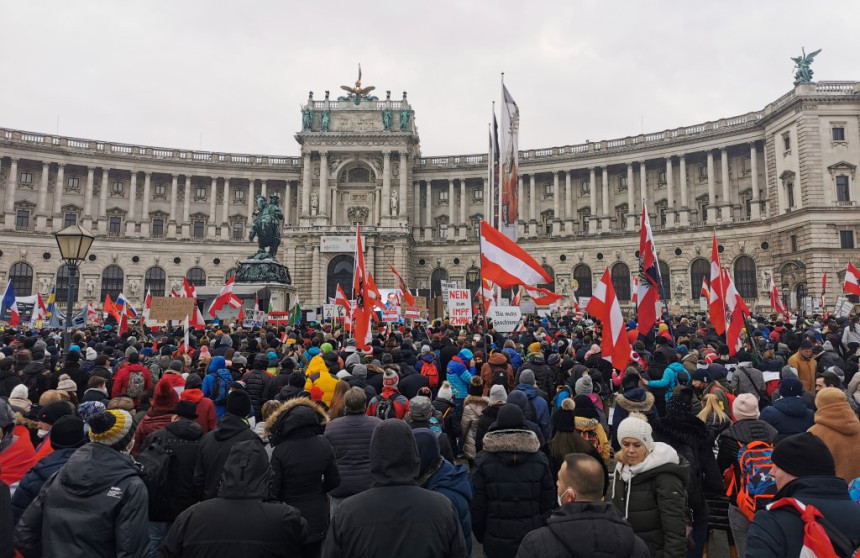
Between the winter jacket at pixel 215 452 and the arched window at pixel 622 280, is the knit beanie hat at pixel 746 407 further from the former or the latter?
the arched window at pixel 622 280

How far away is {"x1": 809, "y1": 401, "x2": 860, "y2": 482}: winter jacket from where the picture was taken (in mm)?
5219

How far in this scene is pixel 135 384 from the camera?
30.9 feet

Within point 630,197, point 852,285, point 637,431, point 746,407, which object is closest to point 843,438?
point 746,407

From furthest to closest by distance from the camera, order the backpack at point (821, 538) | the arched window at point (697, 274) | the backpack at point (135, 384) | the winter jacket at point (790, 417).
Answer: the arched window at point (697, 274) < the backpack at point (135, 384) < the winter jacket at point (790, 417) < the backpack at point (821, 538)

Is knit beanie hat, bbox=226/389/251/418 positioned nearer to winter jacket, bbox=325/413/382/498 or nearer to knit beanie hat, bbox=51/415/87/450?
winter jacket, bbox=325/413/382/498

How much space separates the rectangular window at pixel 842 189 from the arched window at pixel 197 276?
197 feet

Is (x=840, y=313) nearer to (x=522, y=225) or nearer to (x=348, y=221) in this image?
(x=522, y=225)

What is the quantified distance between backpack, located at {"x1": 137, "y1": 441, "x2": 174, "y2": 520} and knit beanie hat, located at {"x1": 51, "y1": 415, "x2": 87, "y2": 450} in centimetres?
62

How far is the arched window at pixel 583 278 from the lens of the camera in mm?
56875

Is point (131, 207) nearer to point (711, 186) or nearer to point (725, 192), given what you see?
point (711, 186)

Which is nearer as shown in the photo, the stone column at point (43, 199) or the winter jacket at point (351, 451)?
the winter jacket at point (351, 451)

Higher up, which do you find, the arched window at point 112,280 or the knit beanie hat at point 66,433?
the arched window at point 112,280

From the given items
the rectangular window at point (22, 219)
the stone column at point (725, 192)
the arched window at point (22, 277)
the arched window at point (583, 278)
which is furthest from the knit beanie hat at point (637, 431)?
the rectangular window at point (22, 219)

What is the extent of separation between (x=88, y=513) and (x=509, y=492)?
339 centimetres
